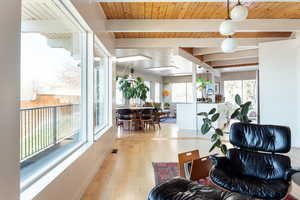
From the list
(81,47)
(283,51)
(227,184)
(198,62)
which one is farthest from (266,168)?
(198,62)

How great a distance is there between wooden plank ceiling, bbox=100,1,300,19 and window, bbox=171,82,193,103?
28.1 feet

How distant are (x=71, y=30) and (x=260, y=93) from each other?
4598 mm

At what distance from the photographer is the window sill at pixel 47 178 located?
1402 mm

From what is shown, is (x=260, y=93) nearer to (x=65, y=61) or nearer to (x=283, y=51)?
(x=283, y=51)

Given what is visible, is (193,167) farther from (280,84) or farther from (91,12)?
(280,84)

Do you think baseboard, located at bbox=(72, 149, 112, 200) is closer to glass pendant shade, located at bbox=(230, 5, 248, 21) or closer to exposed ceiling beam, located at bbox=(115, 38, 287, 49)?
glass pendant shade, located at bbox=(230, 5, 248, 21)

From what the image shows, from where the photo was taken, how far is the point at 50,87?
2.07 metres

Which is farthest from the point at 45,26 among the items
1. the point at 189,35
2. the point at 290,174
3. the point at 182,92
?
the point at 182,92

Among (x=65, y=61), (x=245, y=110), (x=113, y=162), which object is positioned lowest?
(x=113, y=162)

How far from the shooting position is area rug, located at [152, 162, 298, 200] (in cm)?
286

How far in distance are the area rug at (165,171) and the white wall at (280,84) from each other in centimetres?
300

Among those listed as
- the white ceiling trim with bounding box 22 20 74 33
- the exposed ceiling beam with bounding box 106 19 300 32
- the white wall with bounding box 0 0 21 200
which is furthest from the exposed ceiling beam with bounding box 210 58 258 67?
the white wall with bounding box 0 0 21 200

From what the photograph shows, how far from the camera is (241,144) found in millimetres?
2428

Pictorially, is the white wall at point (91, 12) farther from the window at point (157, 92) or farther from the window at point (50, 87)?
the window at point (157, 92)
